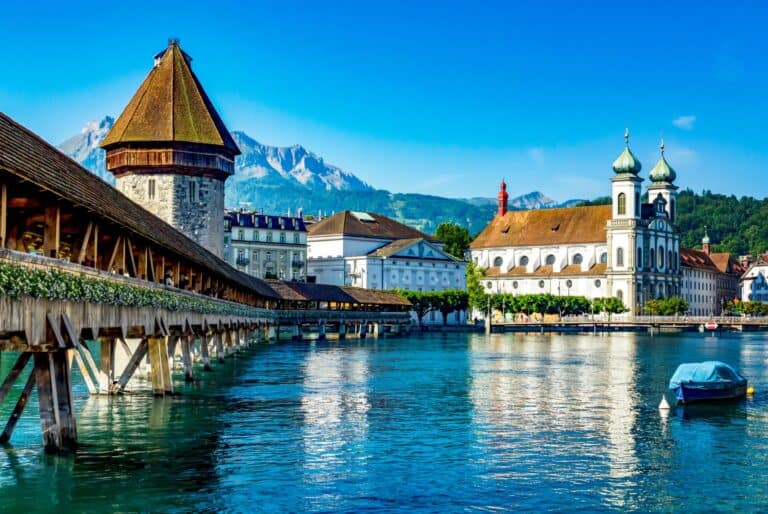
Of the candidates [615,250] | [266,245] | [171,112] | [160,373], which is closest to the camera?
[160,373]

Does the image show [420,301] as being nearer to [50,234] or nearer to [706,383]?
[706,383]

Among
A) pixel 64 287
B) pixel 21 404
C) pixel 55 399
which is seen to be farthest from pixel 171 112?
pixel 64 287

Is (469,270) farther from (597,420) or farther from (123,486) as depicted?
(123,486)

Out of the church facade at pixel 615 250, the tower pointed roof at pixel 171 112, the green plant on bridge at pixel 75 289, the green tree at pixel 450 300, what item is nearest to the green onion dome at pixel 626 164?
the church facade at pixel 615 250

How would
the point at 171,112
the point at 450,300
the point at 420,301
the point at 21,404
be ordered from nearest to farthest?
1. the point at 21,404
2. the point at 171,112
3. the point at 420,301
4. the point at 450,300

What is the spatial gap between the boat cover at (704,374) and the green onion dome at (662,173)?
15326cm

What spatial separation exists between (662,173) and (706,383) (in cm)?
15674

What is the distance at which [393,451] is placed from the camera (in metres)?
29.5

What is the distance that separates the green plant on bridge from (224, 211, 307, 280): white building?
104743mm

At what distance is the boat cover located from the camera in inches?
1702

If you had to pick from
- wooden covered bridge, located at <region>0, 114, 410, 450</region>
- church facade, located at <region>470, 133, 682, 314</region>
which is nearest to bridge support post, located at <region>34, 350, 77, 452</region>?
wooden covered bridge, located at <region>0, 114, 410, 450</region>

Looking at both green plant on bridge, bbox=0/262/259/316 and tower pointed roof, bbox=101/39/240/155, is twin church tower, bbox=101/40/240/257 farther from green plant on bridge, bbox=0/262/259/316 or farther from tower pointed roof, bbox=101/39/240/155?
green plant on bridge, bbox=0/262/259/316

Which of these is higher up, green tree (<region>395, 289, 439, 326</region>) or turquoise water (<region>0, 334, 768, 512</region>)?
green tree (<region>395, 289, 439, 326</region>)

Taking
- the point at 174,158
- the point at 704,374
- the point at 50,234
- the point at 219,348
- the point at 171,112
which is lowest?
the point at 704,374
